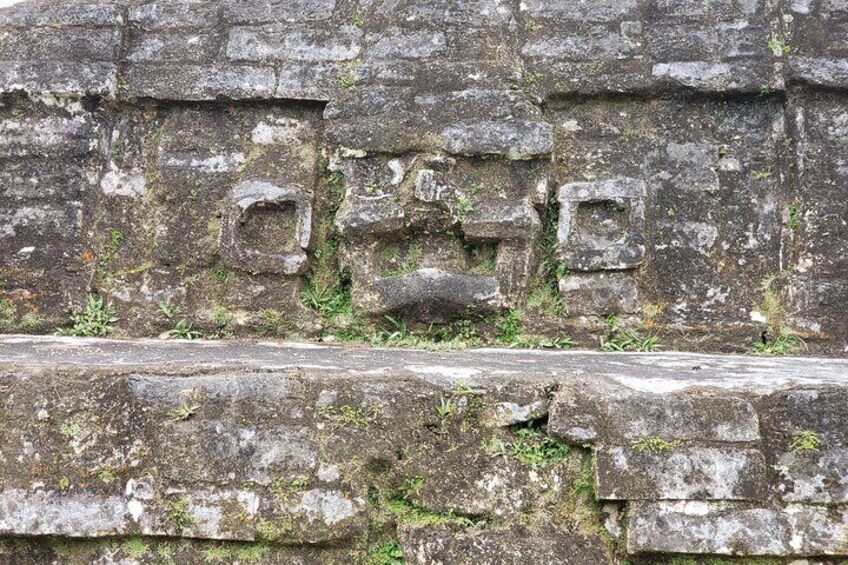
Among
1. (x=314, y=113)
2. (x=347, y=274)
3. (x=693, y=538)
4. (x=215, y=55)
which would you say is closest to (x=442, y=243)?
(x=347, y=274)

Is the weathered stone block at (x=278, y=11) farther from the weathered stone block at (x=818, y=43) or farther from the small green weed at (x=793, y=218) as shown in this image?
the small green weed at (x=793, y=218)

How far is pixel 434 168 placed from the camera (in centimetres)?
359

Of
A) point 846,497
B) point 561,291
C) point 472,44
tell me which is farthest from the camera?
point 472,44

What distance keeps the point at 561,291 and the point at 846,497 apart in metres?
1.50

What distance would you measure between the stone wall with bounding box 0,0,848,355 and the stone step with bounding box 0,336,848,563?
102 cm

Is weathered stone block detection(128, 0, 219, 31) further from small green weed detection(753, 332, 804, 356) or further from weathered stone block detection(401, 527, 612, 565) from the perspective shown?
small green weed detection(753, 332, 804, 356)

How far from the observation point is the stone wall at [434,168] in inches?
139

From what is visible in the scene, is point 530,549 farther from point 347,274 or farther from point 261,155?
point 261,155

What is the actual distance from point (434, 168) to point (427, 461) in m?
1.51

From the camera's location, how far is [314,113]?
3.87m

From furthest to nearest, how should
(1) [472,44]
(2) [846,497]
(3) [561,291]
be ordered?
(1) [472,44] → (3) [561,291] → (2) [846,497]

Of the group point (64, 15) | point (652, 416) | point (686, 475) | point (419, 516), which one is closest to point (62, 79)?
point (64, 15)

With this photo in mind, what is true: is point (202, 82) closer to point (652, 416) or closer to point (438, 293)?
point (438, 293)

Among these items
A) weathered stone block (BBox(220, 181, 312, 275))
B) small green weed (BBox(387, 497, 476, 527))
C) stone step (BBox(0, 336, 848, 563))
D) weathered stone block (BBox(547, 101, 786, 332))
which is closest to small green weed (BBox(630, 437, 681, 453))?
stone step (BBox(0, 336, 848, 563))
